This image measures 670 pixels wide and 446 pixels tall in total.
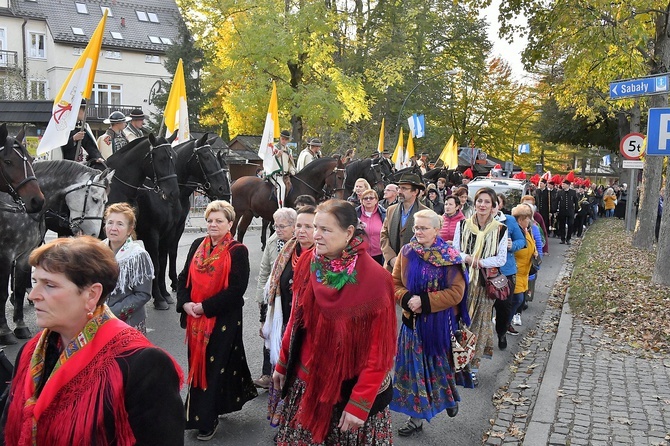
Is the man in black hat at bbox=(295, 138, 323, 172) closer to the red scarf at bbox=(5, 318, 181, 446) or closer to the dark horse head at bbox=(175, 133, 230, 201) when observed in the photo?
the dark horse head at bbox=(175, 133, 230, 201)

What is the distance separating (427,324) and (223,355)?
5.23 ft

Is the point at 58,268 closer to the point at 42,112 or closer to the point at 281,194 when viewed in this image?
the point at 281,194

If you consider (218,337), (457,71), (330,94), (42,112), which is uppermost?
(457,71)

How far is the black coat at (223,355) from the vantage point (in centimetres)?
486

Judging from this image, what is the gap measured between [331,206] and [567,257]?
1692cm

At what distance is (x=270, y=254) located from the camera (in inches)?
225

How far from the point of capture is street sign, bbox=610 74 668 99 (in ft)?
30.1

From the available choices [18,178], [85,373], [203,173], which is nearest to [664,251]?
[203,173]

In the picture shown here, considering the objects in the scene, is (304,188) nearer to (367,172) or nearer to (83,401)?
(367,172)

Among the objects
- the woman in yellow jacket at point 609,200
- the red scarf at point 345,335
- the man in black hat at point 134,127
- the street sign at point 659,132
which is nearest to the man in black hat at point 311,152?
the man in black hat at point 134,127

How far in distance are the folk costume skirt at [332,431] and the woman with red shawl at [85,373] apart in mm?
1502

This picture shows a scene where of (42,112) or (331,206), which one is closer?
(331,206)

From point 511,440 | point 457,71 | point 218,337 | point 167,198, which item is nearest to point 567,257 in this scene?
point 167,198

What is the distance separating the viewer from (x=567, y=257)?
19.1 meters
